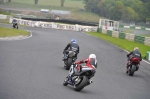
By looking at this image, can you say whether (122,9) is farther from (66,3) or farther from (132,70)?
(132,70)

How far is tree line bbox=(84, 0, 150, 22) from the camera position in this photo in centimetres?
9312

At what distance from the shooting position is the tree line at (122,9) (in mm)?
93125

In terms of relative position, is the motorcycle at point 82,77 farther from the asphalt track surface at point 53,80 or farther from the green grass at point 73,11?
the green grass at point 73,11

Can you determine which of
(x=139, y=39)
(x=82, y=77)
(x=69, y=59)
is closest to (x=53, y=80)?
(x=82, y=77)

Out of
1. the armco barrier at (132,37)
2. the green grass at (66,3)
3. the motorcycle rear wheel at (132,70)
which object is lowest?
the armco barrier at (132,37)

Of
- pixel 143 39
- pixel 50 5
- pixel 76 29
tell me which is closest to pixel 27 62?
pixel 143 39

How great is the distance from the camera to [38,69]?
17266mm

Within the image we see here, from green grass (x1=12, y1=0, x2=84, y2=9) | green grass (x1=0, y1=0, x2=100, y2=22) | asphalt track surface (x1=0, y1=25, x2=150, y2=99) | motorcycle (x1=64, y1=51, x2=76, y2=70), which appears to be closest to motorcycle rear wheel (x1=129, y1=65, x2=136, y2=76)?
asphalt track surface (x1=0, y1=25, x2=150, y2=99)

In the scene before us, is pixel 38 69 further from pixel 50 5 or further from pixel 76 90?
pixel 50 5

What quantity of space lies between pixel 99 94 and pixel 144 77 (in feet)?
21.9

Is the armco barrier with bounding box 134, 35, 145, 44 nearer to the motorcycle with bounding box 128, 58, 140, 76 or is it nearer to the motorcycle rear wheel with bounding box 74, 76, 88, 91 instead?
the motorcycle with bounding box 128, 58, 140, 76

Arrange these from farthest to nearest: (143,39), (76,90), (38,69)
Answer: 1. (143,39)
2. (38,69)
3. (76,90)

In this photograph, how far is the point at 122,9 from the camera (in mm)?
95562

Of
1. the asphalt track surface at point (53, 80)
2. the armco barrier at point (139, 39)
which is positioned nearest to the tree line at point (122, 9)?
the armco barrier at point (139, 39)
